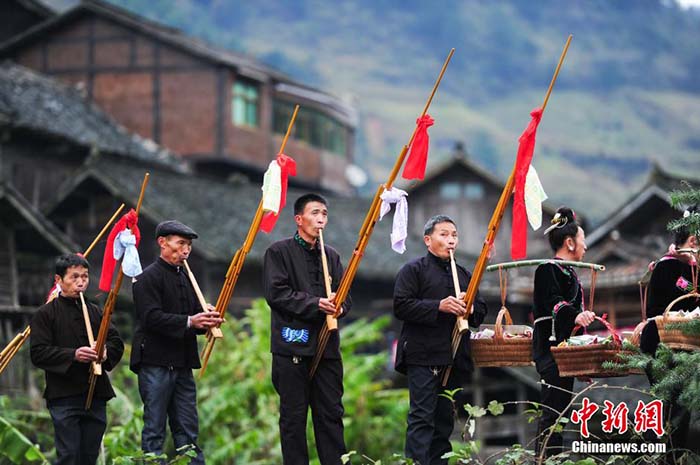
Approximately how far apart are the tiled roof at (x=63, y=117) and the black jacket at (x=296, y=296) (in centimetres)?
1728

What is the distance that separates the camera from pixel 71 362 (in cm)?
968

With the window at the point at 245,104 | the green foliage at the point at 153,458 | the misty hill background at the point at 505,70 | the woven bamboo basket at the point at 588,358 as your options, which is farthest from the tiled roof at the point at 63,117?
the misty hill background at the point at 505,70

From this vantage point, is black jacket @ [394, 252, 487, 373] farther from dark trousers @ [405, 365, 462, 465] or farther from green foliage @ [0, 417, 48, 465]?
green foliage @ [0, 417, 48, 465]

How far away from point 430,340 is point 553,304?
1.00 meters

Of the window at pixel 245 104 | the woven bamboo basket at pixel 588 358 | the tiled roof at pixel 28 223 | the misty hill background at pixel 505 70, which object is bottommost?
the woven bamboo basket at pixel 588 358

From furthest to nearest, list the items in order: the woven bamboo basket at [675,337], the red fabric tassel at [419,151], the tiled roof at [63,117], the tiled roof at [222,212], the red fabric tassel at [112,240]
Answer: the tiled roof at [63,117], the tiled roof at [222,212], the red fabric tassel at [112,240], the red fabric tassel at [419,151], the woven bamboo basket at [675,337]

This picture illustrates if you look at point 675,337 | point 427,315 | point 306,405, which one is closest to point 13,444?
point 306,405

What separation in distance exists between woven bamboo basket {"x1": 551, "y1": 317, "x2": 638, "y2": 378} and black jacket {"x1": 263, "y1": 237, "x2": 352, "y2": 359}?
1616mm

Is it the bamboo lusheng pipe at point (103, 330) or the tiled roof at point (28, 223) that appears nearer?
the bamboo lusheng pipe at point (103, 330)

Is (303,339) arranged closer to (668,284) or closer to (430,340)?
(430,340)

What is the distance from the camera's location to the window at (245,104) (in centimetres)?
3622

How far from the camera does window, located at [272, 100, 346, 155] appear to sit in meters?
38.5

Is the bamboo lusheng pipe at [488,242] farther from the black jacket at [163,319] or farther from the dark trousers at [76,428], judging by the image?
the dark trousers at [76,428]

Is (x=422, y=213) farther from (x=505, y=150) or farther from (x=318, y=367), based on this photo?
(x=505, y=150)
